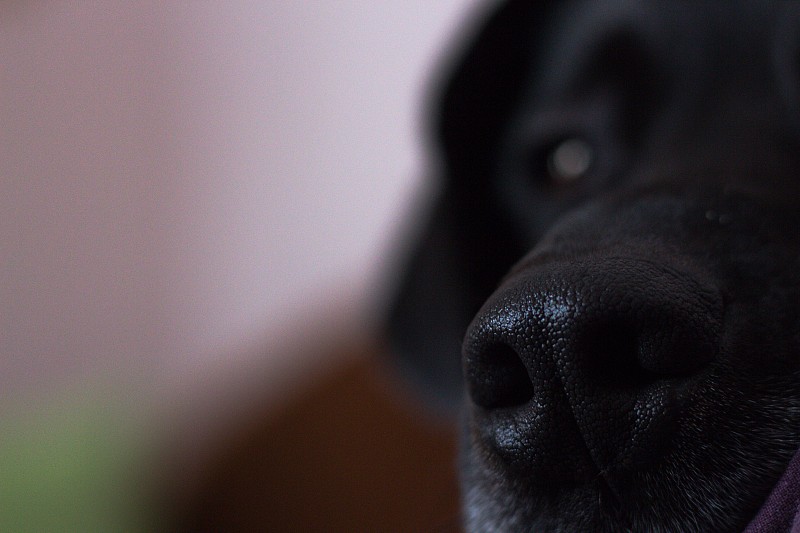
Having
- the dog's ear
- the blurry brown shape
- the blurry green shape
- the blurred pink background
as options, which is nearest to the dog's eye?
the dog's ear

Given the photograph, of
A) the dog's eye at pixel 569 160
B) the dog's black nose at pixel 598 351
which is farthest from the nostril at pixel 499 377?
the dog's eye at pixel 569 160

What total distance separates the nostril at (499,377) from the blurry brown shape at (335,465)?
52.7 inches

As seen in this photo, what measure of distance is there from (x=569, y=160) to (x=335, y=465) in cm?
123

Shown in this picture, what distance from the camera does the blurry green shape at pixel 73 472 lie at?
1.77m

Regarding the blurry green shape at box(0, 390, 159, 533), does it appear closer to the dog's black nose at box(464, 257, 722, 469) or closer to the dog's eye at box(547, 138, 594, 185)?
the dog's eye at box(547, 138, 594, 185)

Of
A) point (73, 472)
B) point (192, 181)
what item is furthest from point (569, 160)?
point (192, 181)

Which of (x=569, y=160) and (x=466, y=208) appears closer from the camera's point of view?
(x=569, y=160)

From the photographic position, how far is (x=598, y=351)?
0.50 m

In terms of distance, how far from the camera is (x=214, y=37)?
248 cm

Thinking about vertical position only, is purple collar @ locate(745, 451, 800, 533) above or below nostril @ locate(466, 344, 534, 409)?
below

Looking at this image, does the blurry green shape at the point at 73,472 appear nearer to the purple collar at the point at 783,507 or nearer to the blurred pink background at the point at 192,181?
the blurred pink background at the point at 192,181

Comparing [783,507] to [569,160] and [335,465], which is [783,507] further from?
[335,465]

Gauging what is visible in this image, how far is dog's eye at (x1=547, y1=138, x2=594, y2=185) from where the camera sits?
1025mm

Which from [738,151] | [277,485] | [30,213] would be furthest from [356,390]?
[738,151]
